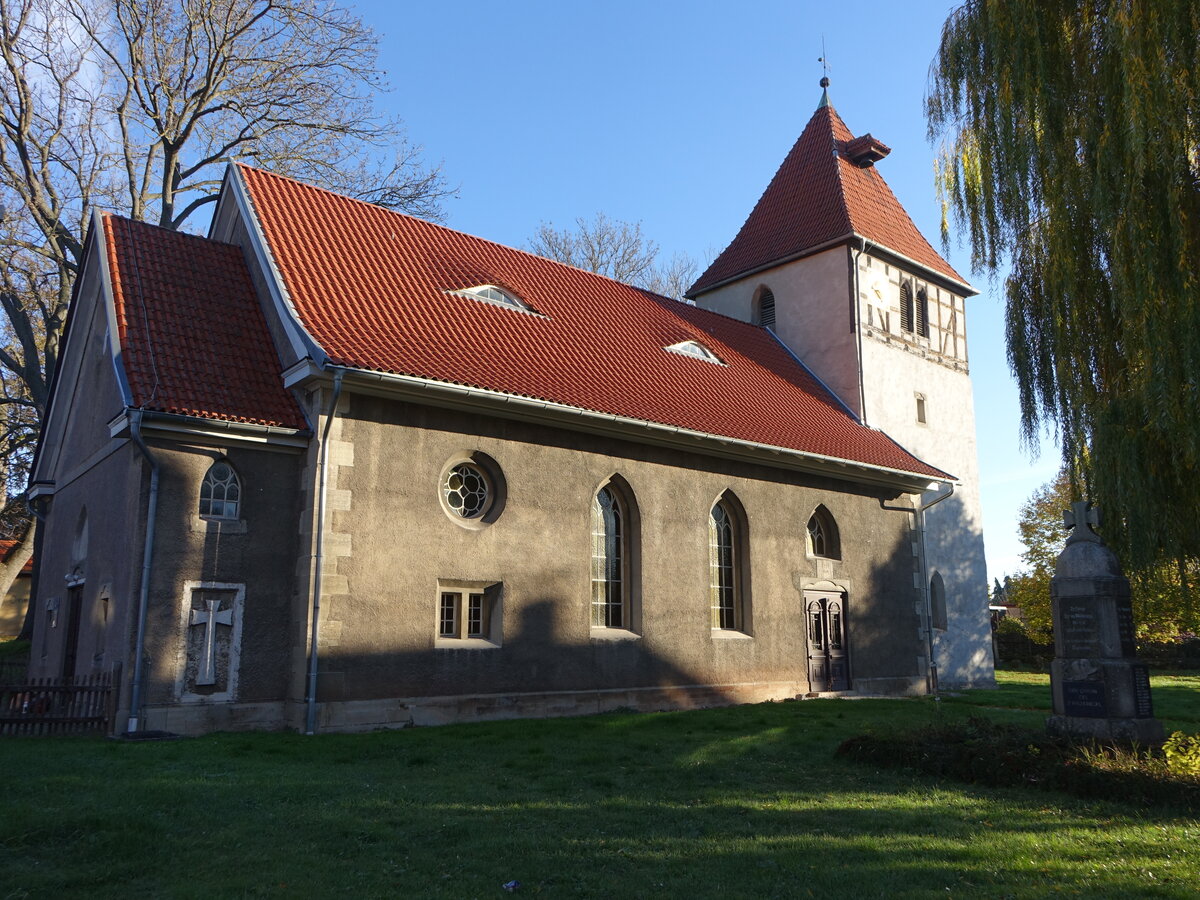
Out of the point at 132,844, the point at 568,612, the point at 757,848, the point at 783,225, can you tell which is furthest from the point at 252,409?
the point at 783,225

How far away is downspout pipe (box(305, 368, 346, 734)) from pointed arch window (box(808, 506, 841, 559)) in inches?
390

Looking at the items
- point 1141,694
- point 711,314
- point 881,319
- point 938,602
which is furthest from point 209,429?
point 938,602

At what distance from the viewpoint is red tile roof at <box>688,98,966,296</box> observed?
2314 centimetres

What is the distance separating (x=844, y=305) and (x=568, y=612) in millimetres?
11501

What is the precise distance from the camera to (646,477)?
51.2 ft

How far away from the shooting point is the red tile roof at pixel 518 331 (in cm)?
1372

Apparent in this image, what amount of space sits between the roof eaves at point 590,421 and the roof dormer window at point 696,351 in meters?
3.05

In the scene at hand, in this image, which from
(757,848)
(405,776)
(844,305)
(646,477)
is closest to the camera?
(757,848)

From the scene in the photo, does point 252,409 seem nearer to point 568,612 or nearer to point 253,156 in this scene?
point 568,612

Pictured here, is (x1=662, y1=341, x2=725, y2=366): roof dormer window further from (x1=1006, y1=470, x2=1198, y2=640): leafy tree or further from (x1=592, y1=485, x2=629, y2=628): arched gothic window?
Answer: (x1=1006, y1=470, x2=1198, y2=640): leafy tree

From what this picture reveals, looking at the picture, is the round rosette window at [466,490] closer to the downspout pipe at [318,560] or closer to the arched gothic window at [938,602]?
the downspout pipe at [318,560]

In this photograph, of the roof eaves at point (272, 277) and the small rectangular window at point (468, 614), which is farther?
the small rectangular window at point (468, 614)

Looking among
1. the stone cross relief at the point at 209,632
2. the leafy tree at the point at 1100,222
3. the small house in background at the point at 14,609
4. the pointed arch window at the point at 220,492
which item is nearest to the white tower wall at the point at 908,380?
the leafy tree at the point at 1100,222

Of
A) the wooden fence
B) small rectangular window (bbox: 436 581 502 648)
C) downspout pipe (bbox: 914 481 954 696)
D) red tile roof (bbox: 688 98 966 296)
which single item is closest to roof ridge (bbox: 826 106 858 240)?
red tile roof (bbox: 688 98 966 296)
